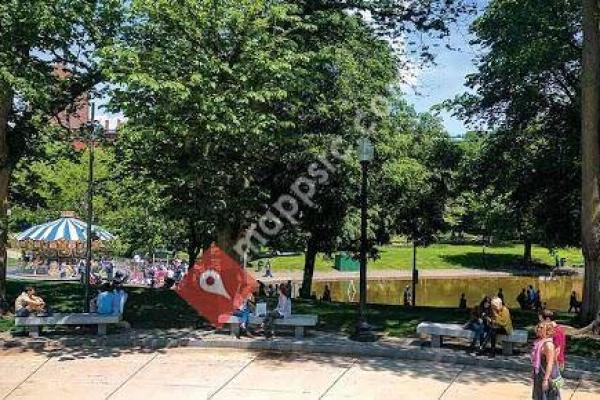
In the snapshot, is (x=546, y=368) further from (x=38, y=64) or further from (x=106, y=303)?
(x=38, y=64)

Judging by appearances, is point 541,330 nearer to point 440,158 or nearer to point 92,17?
point 92,17

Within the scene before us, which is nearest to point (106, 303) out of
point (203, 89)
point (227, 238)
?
point (227, 238)

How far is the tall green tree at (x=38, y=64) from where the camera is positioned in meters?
14.4

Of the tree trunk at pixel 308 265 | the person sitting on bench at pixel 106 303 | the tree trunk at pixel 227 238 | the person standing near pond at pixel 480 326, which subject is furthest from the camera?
the tree trunk at pixel 308 265

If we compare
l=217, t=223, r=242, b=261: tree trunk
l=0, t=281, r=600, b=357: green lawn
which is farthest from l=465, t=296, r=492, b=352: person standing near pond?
l=217, t=223, r=242, b=261: tree trunk

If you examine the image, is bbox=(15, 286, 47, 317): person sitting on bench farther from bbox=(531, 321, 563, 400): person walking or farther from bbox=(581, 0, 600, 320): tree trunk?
bbox=(581, 0, 600, 320): tree trunk

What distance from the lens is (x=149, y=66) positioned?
1380cm

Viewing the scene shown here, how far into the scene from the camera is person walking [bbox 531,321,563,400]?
949cm

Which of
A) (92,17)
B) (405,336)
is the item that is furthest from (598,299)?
(92,17)

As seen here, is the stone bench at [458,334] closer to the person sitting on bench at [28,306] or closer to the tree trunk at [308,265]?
the person sitting on bench at [28,306]

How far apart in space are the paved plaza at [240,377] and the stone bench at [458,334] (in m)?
0.90

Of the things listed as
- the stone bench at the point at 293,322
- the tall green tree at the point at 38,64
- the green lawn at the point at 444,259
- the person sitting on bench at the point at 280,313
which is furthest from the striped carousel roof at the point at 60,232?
the green lawn at the point at 444,259

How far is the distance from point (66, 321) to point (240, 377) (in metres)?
4.76

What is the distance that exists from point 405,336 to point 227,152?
5631 mm
